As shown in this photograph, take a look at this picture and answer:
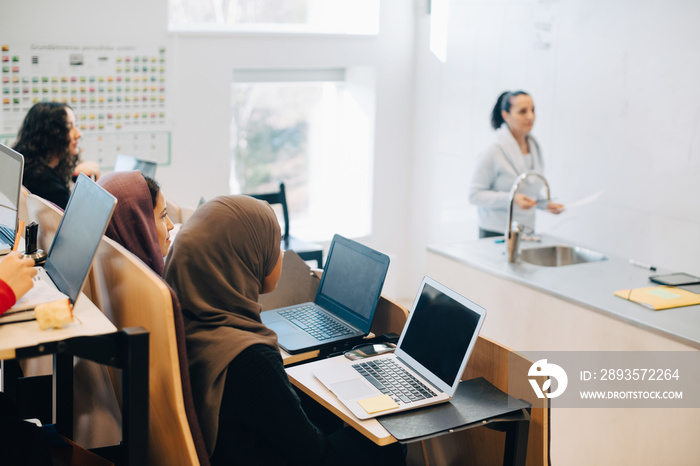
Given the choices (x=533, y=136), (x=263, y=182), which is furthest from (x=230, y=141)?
(x=533, y=136)

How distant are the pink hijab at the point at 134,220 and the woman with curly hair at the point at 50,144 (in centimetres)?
99

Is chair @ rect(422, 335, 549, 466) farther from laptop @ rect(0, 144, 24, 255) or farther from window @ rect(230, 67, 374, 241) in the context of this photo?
window @ rect(230, 67, 374, 241)

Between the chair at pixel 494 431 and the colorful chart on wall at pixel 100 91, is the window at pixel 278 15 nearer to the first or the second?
the colorful chart on wall at pixel 100 91

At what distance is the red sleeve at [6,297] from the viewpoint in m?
1.47

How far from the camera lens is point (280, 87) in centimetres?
478

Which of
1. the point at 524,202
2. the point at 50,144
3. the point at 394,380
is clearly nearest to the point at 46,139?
the point at 50,144

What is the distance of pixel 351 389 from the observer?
182 centimetres

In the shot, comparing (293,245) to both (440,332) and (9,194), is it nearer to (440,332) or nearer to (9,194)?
(9,194)

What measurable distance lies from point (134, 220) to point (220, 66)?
2288 millimetres

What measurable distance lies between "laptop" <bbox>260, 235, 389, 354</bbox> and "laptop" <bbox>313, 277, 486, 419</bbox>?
15 cm

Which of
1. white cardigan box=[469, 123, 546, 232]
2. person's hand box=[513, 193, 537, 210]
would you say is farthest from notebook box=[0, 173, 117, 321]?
white cardigan box=[469, 123, 546, 232]

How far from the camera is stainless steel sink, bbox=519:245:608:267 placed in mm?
3400

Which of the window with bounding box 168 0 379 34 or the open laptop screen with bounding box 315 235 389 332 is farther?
the window with bounding box 168 0 379 34

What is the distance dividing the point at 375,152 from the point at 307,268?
247 cm
